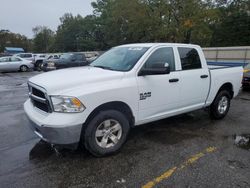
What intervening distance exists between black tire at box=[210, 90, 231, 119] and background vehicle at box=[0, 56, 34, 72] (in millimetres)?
18267

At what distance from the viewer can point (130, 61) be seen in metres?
3.95

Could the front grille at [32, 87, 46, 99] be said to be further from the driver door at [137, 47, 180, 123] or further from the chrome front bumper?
the driver door at [137, 47, 180, 123]

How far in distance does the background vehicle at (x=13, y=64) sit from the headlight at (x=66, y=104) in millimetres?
18065

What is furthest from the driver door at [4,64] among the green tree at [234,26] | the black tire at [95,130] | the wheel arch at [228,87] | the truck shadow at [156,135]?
the green tree at [234,26]

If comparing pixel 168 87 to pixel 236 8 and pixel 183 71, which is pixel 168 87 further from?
pixel 236 8

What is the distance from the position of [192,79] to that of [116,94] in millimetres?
1996

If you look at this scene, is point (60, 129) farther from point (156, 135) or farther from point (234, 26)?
point (234, 26)

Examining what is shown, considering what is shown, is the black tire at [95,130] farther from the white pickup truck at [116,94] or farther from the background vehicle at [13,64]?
the background vehicle at [13,64]

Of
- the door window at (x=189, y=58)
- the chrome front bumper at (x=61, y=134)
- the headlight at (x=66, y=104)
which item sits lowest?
the chrome front bumper at (x=61, y=134)

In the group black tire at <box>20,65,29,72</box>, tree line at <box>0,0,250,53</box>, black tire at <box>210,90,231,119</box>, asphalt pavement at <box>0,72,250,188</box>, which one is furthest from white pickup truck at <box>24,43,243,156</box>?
tree line at <box>0,0,250,53</box>

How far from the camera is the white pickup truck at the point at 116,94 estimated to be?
307cm

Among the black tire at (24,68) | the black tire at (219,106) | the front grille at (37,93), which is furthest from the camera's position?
the black tire at (24,68)

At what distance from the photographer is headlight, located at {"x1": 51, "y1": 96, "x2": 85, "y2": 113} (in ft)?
9.96

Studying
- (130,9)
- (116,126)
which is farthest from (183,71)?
(130,9)
